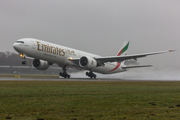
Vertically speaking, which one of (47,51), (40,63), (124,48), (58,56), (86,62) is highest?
(124,48)

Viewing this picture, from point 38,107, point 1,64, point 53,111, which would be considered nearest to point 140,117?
point 53,111

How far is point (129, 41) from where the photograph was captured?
54.2 metres

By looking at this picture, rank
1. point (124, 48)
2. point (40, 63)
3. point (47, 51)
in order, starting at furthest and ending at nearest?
point (124, 48) → point (40, 63) → point (47, 51)

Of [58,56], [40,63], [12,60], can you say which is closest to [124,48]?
[58,56]

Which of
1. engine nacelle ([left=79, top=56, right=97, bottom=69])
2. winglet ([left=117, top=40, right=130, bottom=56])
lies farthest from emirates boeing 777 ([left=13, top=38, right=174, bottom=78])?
winglet ([left=117, top=40, right=130, bottom=56])

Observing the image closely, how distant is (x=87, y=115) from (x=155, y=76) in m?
→ 45.1

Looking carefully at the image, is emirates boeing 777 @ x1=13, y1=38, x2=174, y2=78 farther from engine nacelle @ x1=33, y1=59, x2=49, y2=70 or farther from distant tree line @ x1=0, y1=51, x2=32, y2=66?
distant tree line @ x1=0, y1=51, x2=32, y2=66

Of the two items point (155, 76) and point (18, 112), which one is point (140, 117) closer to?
point (18, 112)

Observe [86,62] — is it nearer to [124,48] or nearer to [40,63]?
[40,63]

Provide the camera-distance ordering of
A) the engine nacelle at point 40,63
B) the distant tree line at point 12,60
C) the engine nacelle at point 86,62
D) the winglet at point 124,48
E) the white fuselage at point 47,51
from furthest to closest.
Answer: the distant tree line at point 12,60 < the winglet at point 124,48 < the engine nacelle at point 40,63 < the engine nacelle at point 86,62 < the white fuselage at point 47,51

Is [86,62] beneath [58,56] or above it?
beneath

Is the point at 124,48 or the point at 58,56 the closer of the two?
the point at 58,56

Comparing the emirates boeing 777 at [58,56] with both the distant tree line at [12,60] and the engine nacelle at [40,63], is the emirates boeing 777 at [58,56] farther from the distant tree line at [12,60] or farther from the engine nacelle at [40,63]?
the distant tree line at [12,60]

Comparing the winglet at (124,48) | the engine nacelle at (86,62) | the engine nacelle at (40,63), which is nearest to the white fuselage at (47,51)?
the engine nacelle at (86,62)
